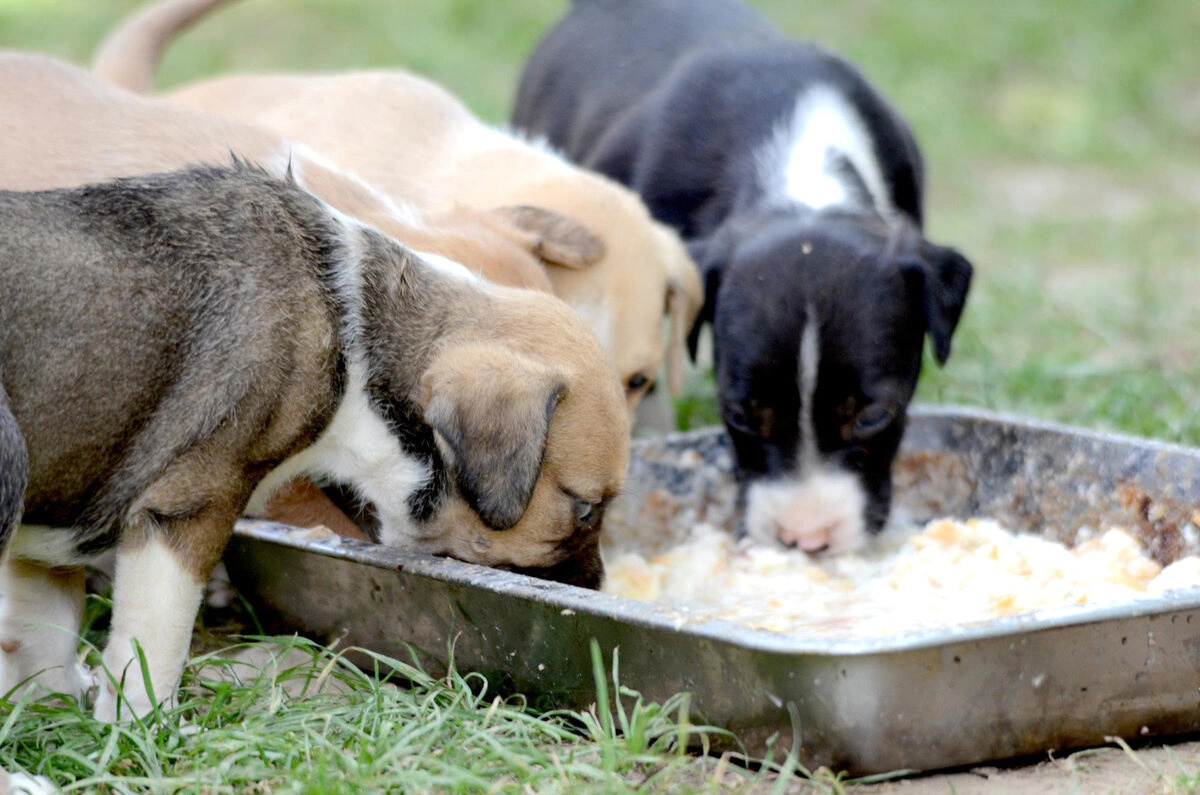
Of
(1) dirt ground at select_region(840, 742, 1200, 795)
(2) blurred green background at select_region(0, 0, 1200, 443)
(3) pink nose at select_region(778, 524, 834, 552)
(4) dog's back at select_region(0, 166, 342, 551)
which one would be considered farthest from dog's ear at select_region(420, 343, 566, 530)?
(2) blurred green background at select_region(0, 0, 1200, 443)

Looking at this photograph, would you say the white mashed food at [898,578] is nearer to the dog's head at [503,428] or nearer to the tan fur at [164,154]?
the dog's head at [503,428]

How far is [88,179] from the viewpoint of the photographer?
3939 millimetres

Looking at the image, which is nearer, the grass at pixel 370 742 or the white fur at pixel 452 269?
the grass at pixel 370 742

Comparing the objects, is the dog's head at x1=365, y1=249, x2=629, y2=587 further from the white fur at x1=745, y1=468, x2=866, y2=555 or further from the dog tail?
the dog tail

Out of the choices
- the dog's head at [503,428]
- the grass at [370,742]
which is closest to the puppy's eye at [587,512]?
the dog's head at [503,428]

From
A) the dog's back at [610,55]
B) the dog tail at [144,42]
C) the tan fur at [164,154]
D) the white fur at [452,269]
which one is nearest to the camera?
the white fur at [452,269]

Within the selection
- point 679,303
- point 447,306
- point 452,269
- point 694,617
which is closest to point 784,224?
point 679,303

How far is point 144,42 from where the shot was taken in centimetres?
576

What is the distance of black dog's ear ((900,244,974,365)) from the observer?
4457mm

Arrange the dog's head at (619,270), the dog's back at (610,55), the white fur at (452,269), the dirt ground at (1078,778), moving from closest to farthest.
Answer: the dirt ground at (1078,778), the white fur at (452,269), the dog's head at (619,270), the dog's back at (610,55)

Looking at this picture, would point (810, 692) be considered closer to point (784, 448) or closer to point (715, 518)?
point (784, 448)

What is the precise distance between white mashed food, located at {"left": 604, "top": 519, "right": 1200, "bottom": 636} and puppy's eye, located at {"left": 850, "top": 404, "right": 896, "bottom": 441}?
0.31m

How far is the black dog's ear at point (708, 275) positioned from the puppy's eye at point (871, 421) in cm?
62

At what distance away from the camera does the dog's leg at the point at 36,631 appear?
3365 millimetres
